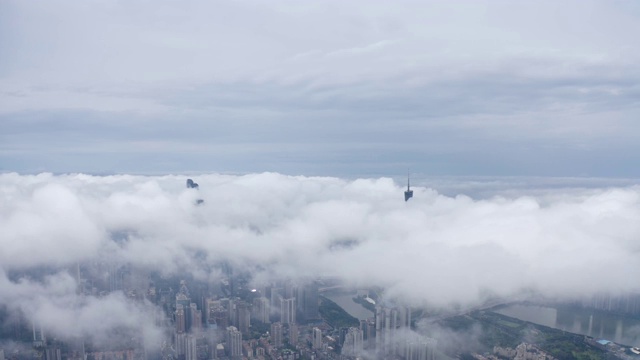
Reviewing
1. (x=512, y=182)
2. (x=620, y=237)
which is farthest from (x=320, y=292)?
(x=620, y=237)

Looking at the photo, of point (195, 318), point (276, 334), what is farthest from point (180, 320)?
point (276, 334)

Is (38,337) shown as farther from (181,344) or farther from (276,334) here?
(276,334)

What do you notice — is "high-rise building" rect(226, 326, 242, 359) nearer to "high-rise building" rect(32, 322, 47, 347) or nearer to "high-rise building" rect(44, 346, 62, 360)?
"high-rise building" rect(44, 346, 62, 360)

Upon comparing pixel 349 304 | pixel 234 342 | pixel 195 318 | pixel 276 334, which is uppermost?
pixel 195 318

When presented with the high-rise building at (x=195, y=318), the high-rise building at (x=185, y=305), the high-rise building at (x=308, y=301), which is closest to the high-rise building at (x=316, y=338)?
the high-rise building at (x=308, y=301)

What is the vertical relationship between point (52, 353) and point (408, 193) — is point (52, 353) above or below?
below

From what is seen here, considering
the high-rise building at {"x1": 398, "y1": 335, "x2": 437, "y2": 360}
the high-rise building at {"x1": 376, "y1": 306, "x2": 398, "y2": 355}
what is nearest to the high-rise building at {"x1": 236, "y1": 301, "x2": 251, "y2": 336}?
the high-rise building at {"x1": 376, "y1": 306, "x2": 398, "y2": 355}

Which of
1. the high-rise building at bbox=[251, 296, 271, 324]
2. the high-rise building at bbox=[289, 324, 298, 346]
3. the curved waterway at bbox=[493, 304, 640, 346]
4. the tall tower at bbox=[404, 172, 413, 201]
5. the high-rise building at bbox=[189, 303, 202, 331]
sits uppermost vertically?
the tall tower at bbox=[404, 172, 413, 201]
